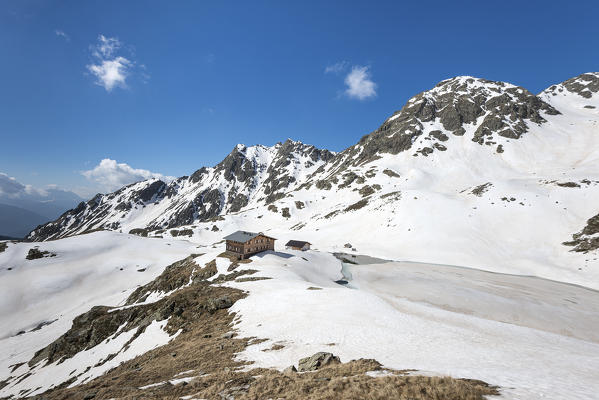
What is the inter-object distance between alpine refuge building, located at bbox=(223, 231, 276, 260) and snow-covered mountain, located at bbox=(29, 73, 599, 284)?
1322 inches

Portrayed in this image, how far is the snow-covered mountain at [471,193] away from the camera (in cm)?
5988

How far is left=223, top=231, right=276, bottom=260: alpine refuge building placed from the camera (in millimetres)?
51219

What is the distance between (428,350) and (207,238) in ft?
396

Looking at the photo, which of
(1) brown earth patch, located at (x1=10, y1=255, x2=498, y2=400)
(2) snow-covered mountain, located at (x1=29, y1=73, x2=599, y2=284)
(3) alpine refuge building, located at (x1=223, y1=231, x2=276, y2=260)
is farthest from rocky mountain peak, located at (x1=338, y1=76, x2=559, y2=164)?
(1) brown earth patch, located at (x1=10, y1=255, x2=498, y2=400)

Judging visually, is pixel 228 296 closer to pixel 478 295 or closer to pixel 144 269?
pixel 478 295

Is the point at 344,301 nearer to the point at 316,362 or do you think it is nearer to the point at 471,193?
the point at 316,362

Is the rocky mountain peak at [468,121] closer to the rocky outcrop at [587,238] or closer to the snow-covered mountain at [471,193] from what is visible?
the snow-covered mountain at [471,193]

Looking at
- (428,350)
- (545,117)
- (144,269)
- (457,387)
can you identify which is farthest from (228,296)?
(545,117)

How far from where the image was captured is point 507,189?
83.1 meters

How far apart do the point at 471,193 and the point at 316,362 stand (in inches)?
4059

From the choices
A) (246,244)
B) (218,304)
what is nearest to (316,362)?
(218,304)

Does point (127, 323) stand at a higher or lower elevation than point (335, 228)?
lower

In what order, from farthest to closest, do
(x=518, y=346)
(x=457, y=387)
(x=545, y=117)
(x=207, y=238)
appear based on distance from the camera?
(x=545, y=117), (x=207, y=238), (x=518, y=346), (x=457, y=387)

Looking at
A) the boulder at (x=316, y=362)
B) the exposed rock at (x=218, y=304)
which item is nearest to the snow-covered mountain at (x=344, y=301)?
the exposed rock at (x=218, y=304)
